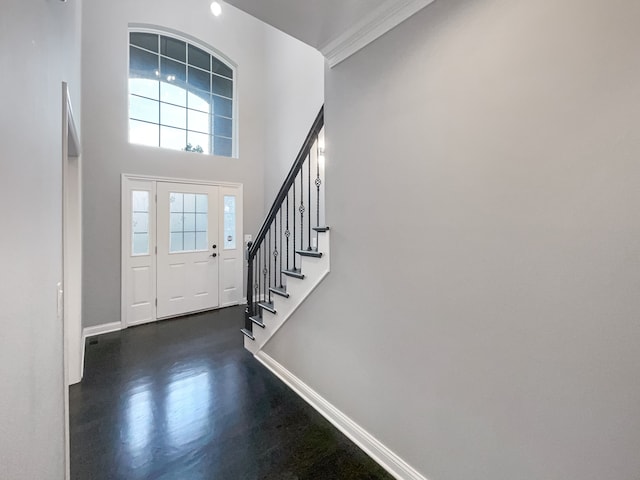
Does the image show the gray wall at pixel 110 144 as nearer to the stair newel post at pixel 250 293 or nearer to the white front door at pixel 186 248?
the white front door at pixel 186 248

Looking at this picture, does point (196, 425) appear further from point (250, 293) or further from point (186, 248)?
point (186, 248)

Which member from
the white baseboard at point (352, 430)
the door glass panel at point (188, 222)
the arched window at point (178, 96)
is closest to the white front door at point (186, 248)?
the door glass panel at point (188, 222)

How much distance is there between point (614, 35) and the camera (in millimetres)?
969

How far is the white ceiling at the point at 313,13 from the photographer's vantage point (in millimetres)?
1629

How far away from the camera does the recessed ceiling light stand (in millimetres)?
4559

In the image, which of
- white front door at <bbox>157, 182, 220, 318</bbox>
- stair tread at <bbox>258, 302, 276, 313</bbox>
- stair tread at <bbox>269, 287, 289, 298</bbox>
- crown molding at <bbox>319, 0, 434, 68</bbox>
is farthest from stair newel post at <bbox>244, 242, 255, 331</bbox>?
crown molding at <bbox>319, 0, 434, 68</bbox>

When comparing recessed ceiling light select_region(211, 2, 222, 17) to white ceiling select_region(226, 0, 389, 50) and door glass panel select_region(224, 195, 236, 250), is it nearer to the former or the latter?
door glass panel select_region(224, 195, 236, 250)

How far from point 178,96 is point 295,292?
387 centimetres

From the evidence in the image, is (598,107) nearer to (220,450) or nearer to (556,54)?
(556,54)

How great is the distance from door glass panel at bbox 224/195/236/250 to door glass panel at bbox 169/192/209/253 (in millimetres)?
324

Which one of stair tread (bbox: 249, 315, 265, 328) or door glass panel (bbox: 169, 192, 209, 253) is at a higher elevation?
door glass panel (bbox: 169, 192, 209, 253)

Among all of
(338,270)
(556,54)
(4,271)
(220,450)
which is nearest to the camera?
(4,271)

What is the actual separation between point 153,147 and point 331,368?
3.93 meters

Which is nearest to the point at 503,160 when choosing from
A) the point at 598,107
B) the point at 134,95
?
the point at 598,107
